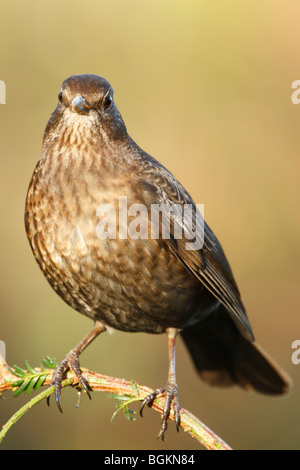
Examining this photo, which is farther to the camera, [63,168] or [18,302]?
[18,302]

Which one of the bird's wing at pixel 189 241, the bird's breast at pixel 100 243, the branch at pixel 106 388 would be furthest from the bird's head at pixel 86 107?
the branch at pixel 106 388

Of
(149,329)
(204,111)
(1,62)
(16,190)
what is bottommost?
(149,329)

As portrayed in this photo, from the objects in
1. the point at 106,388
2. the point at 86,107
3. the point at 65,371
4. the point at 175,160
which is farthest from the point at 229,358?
the point at 86,107

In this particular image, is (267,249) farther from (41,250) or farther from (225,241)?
(41,250)

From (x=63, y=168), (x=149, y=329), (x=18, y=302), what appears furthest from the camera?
(x=18, y=302)

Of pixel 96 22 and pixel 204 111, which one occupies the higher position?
pixel 96 22

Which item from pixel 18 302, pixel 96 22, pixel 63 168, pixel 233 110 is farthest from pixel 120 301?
pixel 96 22

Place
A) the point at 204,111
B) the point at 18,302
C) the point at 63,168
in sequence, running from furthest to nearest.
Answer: the point at 204,111 → the point at 18,302 → the point at 63,168
